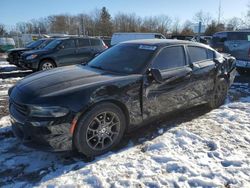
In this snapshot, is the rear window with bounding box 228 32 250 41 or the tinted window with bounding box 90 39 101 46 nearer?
the rear window with bounding box 228 32 250 41

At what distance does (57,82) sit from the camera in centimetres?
381

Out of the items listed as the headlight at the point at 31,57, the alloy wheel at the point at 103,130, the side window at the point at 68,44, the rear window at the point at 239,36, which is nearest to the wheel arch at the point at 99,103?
the alloy wheel at the point at 103,130

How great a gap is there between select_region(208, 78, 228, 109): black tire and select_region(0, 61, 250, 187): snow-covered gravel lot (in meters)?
0.91

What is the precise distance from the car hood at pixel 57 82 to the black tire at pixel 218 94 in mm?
2688

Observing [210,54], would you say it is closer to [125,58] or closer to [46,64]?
[125,58]

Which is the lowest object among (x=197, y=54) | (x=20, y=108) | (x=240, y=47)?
(x=20, y=108)

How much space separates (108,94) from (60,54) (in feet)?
26.6

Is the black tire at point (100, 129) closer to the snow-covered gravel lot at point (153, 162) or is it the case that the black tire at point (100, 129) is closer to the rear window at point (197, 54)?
the snow-covered gravel lot at point (153, 162)

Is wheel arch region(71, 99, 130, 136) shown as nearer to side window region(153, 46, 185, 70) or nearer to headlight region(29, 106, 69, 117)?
headlight region(29, 106, 69, 117)

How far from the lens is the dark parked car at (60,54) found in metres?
10.9

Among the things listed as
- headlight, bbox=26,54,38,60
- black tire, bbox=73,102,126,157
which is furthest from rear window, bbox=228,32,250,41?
headlight, bbox=26,54,38,60

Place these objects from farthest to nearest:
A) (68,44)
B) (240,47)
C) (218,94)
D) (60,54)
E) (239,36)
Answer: (68,44) → (60,54) → (239,36) → (240,47) → (218,94)

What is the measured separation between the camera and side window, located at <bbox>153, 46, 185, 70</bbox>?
14.6 feet

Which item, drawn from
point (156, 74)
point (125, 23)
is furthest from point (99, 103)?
point (125, 23)
